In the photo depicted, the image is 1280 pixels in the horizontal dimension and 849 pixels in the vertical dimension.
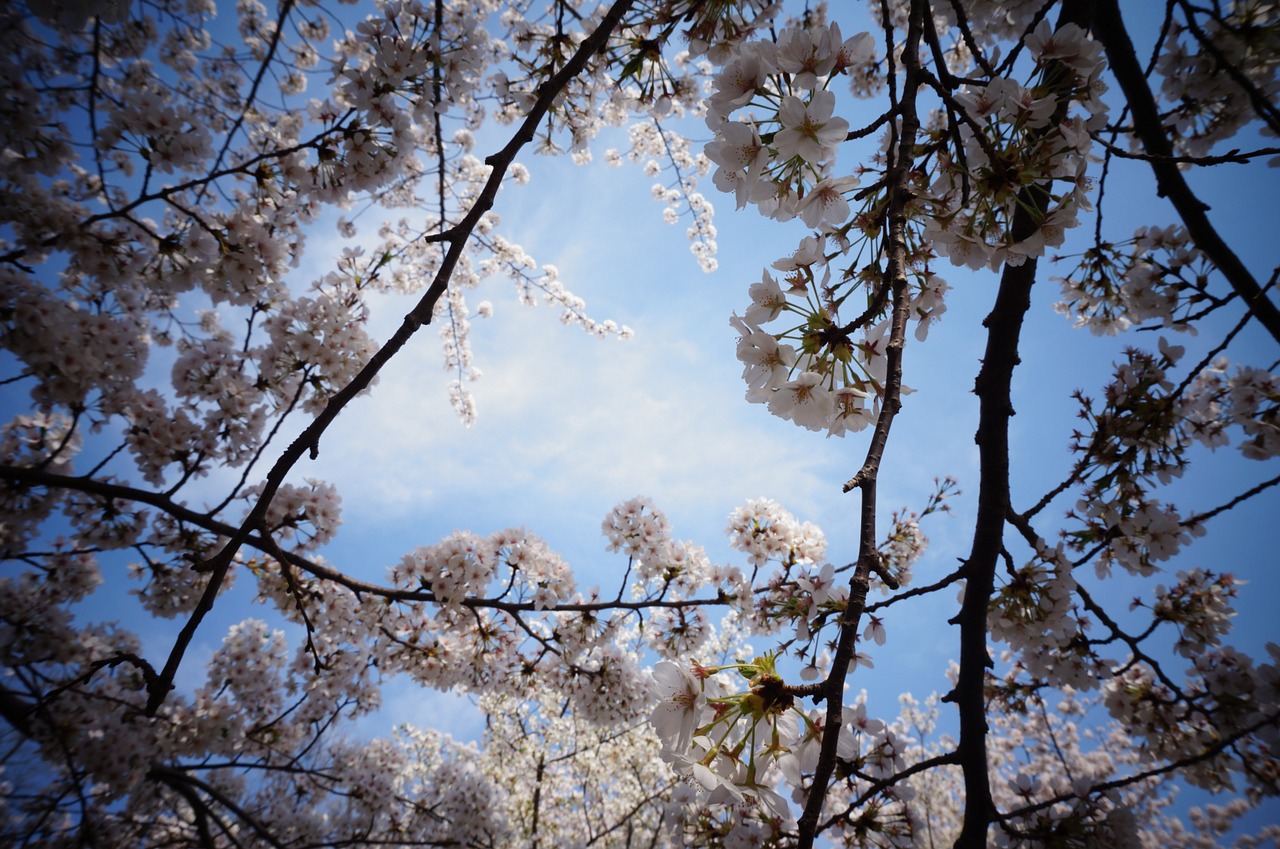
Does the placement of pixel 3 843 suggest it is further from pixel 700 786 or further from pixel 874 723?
pixel 874 723

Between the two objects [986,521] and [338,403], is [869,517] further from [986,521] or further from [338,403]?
[986,521]

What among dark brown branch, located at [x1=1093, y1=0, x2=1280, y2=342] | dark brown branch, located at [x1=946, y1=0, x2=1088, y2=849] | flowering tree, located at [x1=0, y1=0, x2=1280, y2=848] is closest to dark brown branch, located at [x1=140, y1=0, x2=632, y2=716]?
flowering tree, located at [x1=0, y1=0, x2=1280, y2=848]

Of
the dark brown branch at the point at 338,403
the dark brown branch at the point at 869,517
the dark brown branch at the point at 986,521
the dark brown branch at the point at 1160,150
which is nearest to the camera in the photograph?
the dark brown branch at the point at 869,517

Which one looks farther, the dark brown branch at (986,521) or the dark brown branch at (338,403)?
the dark brown branch at (986,521)

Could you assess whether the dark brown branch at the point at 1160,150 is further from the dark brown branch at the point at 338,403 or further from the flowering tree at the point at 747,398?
the dark brown branch at the point at 338,403

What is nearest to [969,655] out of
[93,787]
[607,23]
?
[607,23]

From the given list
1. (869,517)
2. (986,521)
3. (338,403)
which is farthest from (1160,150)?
(338,403)

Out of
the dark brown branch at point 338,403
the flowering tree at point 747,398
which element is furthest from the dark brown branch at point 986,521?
the dark brown branch at point 338,403

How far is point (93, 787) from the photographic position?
4.23 m

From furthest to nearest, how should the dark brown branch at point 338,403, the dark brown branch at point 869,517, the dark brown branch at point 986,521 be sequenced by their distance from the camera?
1. the dark brown branch at point 986,521
2. the dark brown branch at point 338,403
3. the dark brown branch at point 869,517

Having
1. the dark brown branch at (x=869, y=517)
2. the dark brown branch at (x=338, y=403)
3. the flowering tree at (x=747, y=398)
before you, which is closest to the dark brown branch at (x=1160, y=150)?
the flowering tree at (x=747, y=398)

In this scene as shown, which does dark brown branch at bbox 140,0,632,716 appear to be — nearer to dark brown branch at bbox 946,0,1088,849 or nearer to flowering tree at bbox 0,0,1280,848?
flowering tree at bbox 0,0,1280,848

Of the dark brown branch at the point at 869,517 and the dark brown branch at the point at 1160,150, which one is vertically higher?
the dark brown branch at the point at 1160,150

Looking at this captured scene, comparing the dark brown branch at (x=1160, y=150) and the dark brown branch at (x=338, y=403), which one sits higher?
the dark brown branch at (x=1160, y=150)
